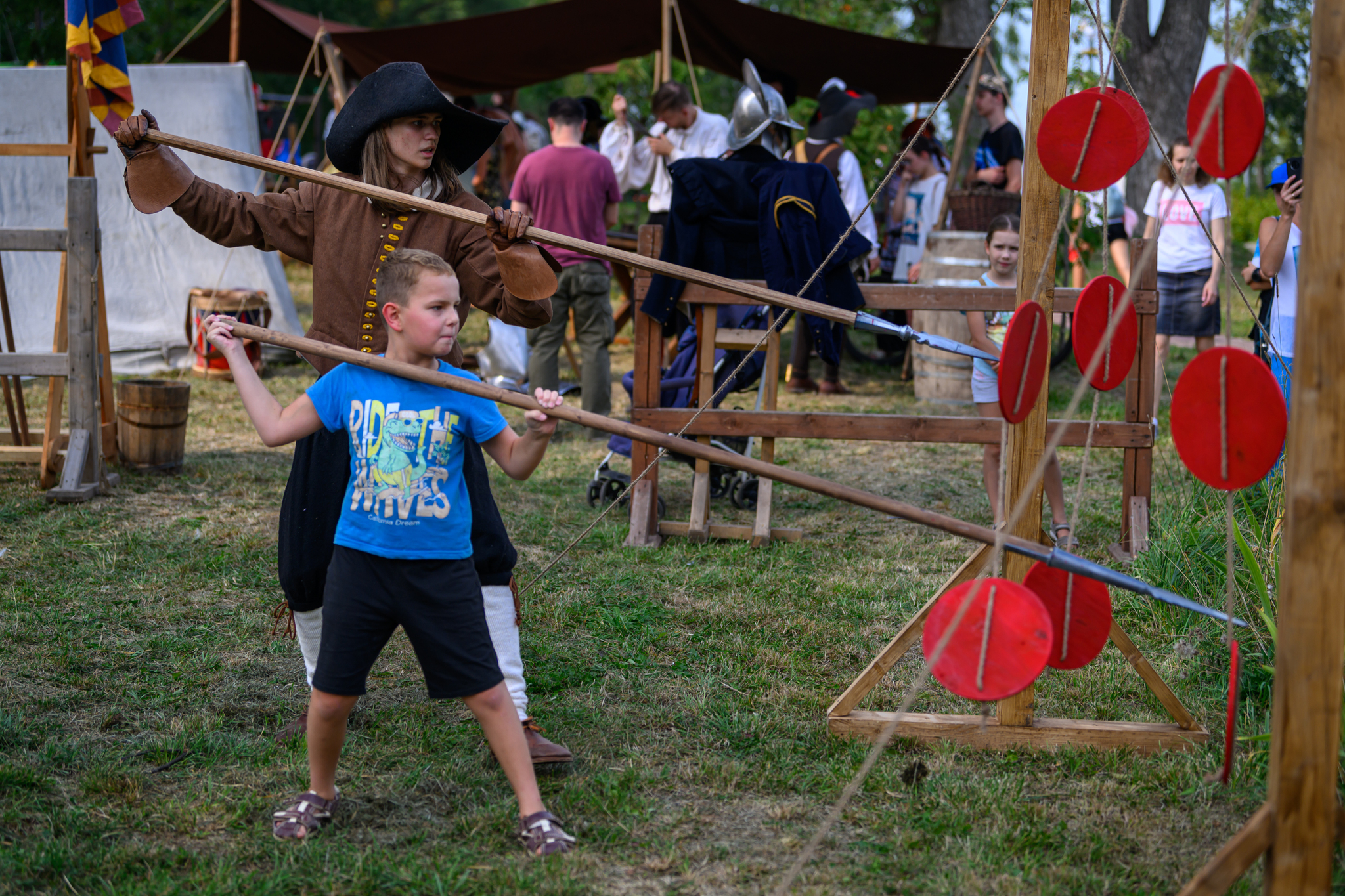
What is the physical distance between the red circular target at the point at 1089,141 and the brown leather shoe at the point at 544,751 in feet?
6.12

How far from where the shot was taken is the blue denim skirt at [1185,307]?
24.9 ft

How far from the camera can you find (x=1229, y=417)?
7.56 feet

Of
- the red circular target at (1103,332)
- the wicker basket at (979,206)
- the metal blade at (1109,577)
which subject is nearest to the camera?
the metal blade at (1109,577)

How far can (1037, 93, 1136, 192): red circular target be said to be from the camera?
2.63 metres

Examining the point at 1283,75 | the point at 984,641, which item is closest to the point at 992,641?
the point at 984,641

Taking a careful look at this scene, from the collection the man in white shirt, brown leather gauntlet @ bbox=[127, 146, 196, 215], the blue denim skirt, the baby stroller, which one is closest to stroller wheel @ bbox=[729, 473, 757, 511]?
the baby stroller

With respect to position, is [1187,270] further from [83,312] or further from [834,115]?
[83,312]

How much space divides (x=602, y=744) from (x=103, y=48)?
4328 mm

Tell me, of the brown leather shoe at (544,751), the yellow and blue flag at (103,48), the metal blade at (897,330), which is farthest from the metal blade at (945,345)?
the yellow and blue flag at (103,48)

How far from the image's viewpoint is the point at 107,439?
617 cm

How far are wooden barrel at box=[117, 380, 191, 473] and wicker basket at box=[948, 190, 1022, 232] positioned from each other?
220 inches

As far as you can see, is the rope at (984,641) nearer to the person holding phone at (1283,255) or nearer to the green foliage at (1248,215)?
the person holding phone at (1283,255)

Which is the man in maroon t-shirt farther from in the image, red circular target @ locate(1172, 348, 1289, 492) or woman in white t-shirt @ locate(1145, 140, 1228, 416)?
red circular target @ locate(1172, 348, 1289, 492)

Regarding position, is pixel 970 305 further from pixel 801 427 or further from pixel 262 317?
pixel 262 317
